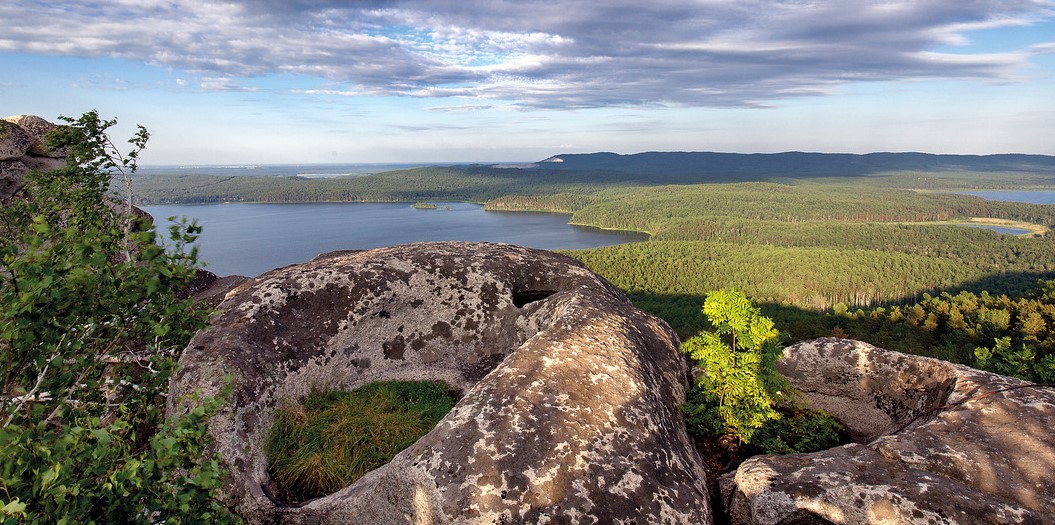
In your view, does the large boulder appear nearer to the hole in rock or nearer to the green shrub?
the hole in rock

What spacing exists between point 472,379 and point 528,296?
2766 millimetres

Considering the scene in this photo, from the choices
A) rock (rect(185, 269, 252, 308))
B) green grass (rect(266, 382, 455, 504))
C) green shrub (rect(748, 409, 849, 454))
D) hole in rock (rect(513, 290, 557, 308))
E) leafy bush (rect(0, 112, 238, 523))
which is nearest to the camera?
leafy bush (rect(0, 112, 238, 523))

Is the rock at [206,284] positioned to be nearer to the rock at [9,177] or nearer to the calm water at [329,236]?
the rock at [9,177]

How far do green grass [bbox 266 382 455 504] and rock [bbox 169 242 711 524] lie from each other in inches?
11.4

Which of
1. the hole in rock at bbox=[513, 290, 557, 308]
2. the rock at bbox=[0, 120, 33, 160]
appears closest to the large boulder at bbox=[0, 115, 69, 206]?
the rock at bbox=[0, 120, 33, 160]

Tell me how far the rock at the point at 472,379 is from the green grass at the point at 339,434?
0.29 meters

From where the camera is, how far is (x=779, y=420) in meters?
9.68

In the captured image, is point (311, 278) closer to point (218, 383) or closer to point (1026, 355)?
point (218, 383)

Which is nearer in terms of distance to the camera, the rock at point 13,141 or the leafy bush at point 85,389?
the leafy bush at point 85,389

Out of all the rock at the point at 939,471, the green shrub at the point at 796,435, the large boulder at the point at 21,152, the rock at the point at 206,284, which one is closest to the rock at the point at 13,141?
the large boulder at the point at 21,152

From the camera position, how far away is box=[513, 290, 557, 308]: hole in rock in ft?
41.8

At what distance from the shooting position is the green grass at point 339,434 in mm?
7758

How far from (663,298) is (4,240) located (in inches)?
3629

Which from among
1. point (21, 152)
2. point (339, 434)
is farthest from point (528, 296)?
point (21, 152)
